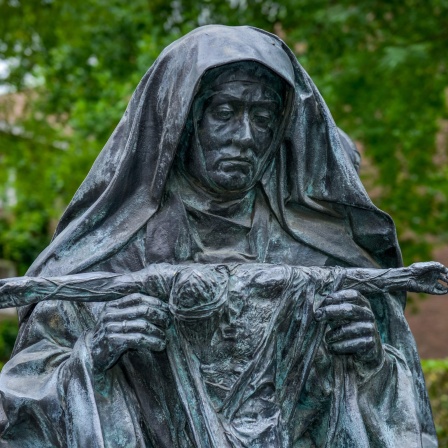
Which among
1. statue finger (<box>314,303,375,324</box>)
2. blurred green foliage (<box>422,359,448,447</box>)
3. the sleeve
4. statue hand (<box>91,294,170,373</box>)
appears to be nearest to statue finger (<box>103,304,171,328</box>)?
statue hand (<box>91,294,170,373</box>)

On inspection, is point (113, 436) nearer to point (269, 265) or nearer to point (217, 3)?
point (269, 265)

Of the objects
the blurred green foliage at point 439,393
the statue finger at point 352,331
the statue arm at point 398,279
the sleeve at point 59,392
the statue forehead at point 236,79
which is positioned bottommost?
the blurred green foliage at point 439,393

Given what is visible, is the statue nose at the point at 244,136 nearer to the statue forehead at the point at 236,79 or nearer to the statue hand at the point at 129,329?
the statue forehead at the point at 236,79

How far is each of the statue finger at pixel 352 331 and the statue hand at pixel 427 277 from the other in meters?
0.23

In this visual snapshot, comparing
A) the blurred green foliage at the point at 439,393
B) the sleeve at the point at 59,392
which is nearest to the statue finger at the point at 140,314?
the sleeve at the point at 59,392

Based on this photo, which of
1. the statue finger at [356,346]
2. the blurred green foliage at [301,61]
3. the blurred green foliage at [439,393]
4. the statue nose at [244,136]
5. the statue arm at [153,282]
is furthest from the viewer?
the blurred green foliage at [439,393]

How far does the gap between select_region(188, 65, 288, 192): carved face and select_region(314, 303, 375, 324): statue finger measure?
2.01 ft

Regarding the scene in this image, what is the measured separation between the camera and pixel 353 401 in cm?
476

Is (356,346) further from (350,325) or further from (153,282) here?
(153,282)

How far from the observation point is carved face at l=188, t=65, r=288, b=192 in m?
4.87

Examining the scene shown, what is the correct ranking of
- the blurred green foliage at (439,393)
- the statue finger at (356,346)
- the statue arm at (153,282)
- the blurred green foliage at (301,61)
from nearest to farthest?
the statue arm at (153,282) → the statue finger at (356,346) → the blurred green foliage at (301,61) → the blurred green foliage at (439,393)

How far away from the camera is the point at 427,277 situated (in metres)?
4.79

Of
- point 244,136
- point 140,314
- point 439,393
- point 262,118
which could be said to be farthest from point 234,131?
point 439,393

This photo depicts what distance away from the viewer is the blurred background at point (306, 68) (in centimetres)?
1284
